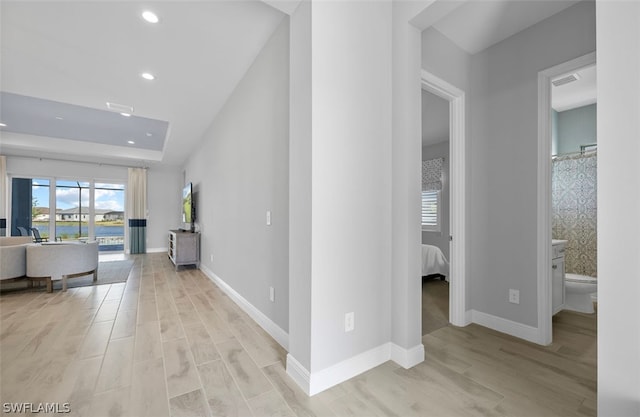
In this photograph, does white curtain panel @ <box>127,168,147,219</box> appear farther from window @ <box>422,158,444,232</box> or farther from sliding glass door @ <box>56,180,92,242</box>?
window @ <box>422,158,444,232</box>

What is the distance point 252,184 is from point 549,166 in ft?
8.74

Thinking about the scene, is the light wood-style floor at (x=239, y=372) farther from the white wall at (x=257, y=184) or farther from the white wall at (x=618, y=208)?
the white wall at (x=618, y=208)

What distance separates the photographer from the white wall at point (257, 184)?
2.20 metres

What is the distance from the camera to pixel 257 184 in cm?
264

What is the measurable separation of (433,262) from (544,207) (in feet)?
7.30

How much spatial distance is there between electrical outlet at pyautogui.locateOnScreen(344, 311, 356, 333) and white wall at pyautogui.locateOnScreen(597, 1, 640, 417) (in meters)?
1.11

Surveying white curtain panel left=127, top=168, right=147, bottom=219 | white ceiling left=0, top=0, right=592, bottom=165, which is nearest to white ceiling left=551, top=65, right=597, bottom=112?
white ceiling left=0, top=0, right=592, bottom=165

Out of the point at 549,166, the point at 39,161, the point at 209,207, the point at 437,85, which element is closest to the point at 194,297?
the point at 209,207

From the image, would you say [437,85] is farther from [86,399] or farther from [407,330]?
[86,399]

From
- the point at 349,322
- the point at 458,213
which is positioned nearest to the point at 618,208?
the point at 349,322

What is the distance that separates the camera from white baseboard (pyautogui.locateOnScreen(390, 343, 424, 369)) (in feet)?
6.02

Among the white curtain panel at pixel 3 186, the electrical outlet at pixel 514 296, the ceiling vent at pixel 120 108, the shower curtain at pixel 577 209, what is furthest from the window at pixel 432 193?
the white curtain panel at pixel 3 186

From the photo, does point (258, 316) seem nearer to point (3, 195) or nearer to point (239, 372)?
point (239, 372)

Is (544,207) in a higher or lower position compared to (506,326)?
higher
